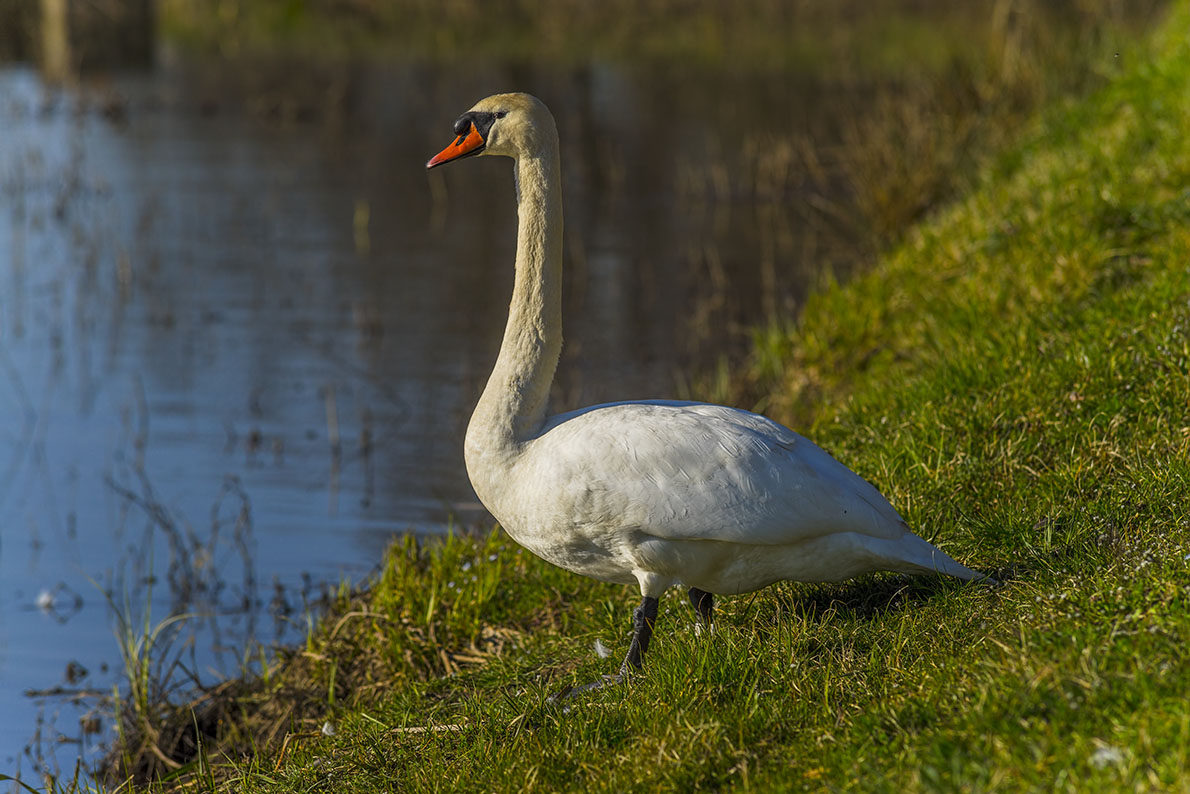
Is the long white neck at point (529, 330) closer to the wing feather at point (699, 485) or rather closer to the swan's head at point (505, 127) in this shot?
the swan's head at point (505, 127)

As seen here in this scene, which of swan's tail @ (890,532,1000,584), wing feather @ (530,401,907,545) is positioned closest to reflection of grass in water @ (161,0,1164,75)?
swan's tail @ (890,532,1000,584)

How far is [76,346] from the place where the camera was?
11.2 meters

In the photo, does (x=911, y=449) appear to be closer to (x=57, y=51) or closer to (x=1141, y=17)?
(x=1141, y=17)

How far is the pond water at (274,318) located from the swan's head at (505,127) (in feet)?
8.58

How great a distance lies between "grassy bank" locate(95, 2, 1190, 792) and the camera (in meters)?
3.48

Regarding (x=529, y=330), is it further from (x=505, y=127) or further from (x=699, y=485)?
(x=699, y=485)

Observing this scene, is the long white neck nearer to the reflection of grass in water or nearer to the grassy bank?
the grassy bank

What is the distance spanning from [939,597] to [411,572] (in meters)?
2.38

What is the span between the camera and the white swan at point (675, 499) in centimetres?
424

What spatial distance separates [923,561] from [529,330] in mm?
1579

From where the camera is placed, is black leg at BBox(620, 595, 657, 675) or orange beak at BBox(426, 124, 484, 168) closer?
black leg at BBox(620, 595, 657, 675)

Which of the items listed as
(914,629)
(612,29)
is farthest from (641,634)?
(612,29)

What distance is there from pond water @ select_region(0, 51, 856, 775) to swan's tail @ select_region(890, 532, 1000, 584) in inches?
123

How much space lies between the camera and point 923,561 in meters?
4.39
